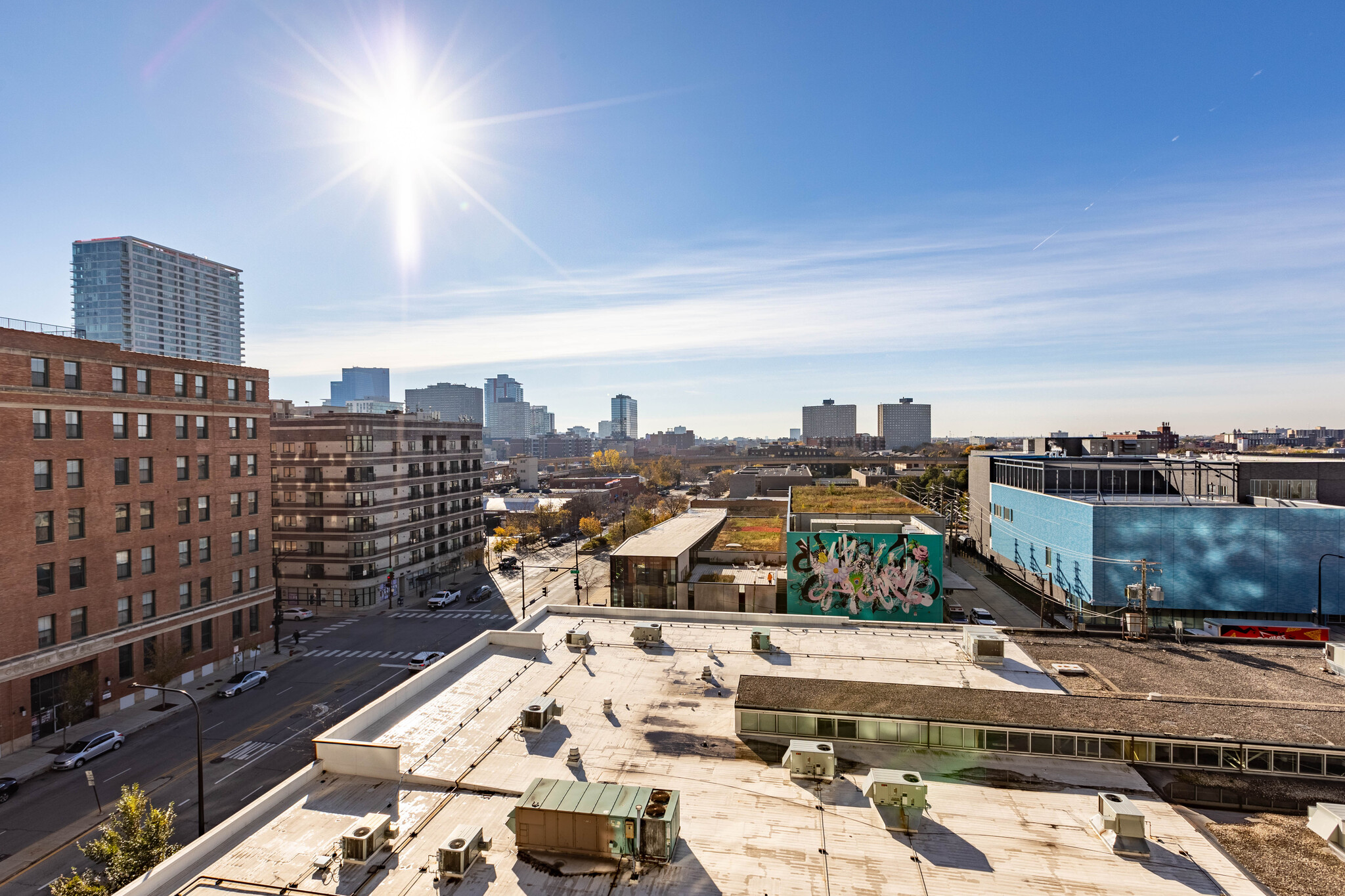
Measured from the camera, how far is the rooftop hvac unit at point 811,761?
17.7 m

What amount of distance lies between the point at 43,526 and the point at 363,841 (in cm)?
A: 3529

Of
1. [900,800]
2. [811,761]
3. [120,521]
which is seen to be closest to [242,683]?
[120,521]

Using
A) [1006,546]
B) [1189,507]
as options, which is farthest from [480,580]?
[1189,507]

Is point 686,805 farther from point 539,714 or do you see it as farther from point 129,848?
point 129,848

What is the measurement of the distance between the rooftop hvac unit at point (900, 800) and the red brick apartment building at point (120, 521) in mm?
43297

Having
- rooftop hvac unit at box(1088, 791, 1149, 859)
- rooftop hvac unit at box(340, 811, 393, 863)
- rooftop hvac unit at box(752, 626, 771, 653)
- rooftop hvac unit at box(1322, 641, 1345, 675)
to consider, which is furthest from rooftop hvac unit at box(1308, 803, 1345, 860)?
rooftop hvac unit at box(340, 811, 393, 863)

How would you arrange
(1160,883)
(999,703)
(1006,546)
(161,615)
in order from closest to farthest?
(1160,883) < (999,703) < (161,615) < (1006,546)

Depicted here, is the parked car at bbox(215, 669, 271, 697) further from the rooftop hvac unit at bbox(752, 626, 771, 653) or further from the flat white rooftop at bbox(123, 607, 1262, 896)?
the rooftop hvac unit at bbox(752, 626, 771, 653)

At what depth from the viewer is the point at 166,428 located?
42.9 metres

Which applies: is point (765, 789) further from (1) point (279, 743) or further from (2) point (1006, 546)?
(2) point (1006, 546)

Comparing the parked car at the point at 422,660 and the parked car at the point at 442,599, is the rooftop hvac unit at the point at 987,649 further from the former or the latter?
the parked car at the point at 442,599

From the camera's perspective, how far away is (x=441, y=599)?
63906 millimetres

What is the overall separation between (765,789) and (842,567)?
86.5ft

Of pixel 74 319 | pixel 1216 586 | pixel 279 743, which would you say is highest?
pixel 74 319
